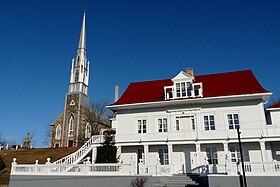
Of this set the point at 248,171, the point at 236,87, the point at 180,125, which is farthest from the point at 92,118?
the point at 248,171

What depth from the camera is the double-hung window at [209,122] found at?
22.0 meters

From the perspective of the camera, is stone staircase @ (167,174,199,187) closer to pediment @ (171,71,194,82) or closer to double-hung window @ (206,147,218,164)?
double-hung window @ (206,147,218,164)

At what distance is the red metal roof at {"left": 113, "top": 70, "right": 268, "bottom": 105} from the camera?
72.4 ft

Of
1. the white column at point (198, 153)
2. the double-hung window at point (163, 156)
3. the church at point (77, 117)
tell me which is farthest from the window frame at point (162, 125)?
the church at point (77, 117)

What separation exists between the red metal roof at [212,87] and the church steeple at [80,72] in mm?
26868

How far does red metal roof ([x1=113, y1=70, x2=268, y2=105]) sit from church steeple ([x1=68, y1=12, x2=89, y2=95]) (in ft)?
88.1

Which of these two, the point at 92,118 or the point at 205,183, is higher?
the point at 92,118

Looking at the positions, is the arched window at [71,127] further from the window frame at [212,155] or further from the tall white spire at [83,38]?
the window frame at [212,155]

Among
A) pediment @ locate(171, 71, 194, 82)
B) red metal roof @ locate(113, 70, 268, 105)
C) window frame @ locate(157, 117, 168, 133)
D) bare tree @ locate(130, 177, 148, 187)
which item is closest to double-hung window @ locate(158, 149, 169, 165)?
window frame @ locate(157, 117, 168, 133)

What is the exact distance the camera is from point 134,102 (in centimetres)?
2439

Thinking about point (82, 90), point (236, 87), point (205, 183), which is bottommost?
point (205, 183)

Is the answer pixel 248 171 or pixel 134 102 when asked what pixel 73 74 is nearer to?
pixel 134 102

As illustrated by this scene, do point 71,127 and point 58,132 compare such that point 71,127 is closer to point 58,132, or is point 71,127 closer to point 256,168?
point 58,132

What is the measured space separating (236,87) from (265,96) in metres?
2.91
